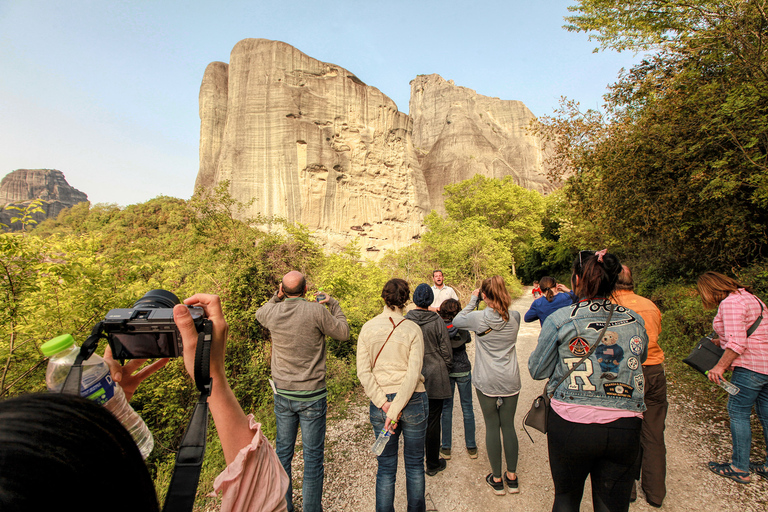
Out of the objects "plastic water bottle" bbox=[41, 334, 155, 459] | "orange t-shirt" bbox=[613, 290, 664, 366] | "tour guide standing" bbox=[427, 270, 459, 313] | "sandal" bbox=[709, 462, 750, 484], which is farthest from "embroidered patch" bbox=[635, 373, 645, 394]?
"tour guide standing" bbox=[427, 270, 459, 313]

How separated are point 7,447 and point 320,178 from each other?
Result: 26775 millimetres

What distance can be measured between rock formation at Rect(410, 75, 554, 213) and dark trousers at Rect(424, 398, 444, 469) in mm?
34536

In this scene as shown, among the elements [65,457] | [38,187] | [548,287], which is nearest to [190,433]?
[65,457]

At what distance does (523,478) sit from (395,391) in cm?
209

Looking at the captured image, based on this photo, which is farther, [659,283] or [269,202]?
[269,202]

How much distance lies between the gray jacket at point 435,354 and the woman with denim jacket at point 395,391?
2.19ft

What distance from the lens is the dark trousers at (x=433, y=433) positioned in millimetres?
3574

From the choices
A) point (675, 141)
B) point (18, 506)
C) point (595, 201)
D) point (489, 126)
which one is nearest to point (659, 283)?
point (595, 201)

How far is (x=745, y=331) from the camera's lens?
129 inches

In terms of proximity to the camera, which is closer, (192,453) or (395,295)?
(192,453)

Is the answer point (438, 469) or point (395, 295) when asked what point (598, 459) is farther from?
point (438, 469)

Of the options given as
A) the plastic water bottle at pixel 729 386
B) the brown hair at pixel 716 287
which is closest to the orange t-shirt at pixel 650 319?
the plastic water bottle at pixel 729 386

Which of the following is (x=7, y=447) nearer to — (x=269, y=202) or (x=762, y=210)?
(x=762, y=210)

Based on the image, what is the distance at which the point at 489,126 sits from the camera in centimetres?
4894
